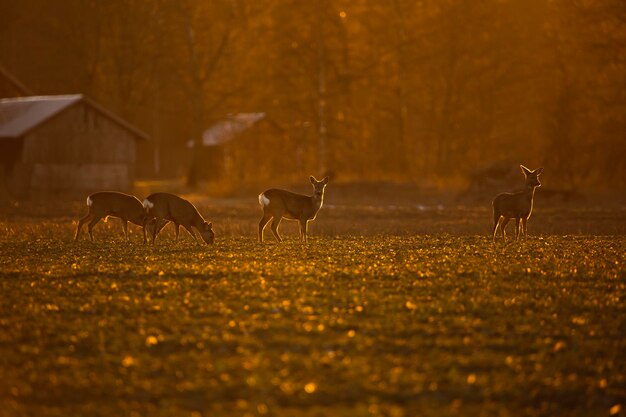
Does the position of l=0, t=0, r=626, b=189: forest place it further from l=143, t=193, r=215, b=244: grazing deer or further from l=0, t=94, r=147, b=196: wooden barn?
l=143, t=193, r=215, b=244: grazing deer

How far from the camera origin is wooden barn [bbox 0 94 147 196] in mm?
51094

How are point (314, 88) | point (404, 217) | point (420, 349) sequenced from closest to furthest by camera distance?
1. point (420, 349)
2. point (404, 217)
3. point (314, 88)

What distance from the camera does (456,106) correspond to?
205 ft

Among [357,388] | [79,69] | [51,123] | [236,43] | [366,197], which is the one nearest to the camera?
[357,388]

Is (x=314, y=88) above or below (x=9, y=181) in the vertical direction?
above

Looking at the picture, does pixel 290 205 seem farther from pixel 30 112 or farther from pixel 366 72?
pixel 30 112

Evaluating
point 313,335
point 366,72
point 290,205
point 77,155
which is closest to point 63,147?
point 77,155

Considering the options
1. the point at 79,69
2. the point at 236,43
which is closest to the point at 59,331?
the point at 236,43

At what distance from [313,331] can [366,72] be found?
45266 millimetres

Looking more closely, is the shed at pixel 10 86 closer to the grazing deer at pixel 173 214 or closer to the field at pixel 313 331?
the grazing deer at pixel 173 214

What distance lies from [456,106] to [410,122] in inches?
741

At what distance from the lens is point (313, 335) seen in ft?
38.5

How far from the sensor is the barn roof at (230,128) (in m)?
64.6

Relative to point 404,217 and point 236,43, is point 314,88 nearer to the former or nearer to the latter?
point 236,43
